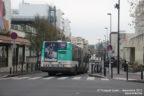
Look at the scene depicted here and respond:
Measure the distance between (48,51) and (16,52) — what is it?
14.5m

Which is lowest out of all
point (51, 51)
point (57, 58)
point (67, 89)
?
point (67, 89)

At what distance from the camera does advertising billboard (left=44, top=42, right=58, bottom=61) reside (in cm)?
2412

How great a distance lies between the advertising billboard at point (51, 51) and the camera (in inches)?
950

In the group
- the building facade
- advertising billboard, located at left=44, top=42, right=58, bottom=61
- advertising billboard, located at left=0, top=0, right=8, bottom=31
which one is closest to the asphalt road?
advertising billboard, located at left=44, top=42, right=58, bottom=61

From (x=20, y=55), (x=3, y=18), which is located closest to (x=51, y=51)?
(x=3, y=18)

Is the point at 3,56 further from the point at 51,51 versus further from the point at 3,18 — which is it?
the point at 51,51

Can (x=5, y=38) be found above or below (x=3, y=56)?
above

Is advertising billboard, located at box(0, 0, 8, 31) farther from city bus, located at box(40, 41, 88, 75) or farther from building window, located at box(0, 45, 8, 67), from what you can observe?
city bus, located at box(40, 41, 88, 75)

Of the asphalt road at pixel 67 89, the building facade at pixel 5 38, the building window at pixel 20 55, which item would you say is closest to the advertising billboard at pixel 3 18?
the building facade at pixel 5 38

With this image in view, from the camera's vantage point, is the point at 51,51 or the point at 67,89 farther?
the point at 51,51

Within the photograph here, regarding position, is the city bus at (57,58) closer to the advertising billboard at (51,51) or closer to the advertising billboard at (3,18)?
the advertising billboard at (51,51)

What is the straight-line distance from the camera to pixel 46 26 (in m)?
44.5

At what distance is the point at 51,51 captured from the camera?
79.9 feet

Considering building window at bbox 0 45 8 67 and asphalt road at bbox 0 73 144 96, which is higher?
building window at bbox 0 45 8 67
